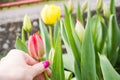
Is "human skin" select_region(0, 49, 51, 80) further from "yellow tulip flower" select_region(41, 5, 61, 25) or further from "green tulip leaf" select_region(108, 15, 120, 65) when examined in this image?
"green tulip leaf" select_region(108, 15, 120, 65)

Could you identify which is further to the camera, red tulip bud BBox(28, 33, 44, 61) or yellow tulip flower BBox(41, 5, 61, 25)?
yellow tulip flower BBox(41, 5, 61, 25)

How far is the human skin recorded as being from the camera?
1.90 ft

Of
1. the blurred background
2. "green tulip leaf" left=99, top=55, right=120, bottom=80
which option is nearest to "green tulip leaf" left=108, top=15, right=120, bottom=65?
"green tulip leaf" left=99, top=55, right=120, bottom=80

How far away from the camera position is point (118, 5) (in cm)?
180

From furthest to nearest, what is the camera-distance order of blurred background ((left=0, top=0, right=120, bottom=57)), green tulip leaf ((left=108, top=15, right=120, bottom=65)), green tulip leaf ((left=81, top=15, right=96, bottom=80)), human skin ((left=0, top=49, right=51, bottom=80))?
blurred background ((left=0, top=0, right=120, bottom=57)), green tulip leaf ((left=108, top=15, right=120, bottom=65)), green tulip leaf ((left=81, top=15, right=96, bottom=80)), human skin ((left=0, top=49, right=51, bottom=80))

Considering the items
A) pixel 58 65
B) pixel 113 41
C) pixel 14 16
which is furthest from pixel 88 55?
pixel 14 16

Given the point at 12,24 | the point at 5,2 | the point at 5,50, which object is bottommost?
the point at 5,50

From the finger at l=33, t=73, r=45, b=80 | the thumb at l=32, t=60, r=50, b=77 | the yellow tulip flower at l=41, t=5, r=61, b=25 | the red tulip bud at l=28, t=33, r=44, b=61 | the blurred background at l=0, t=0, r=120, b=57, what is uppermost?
the yellow tulip flower at l=41, t=5, r=61, b=25

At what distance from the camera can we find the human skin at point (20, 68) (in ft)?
1.90

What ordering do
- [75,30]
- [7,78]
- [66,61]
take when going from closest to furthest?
[7,78] < [75,30] < [66,61]

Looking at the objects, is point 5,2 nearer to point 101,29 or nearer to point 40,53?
point 101,29

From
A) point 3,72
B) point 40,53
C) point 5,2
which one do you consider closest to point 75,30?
point 40,53

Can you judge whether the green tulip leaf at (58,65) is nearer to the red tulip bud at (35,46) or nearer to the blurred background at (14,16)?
the red tulip bud at (35,46)

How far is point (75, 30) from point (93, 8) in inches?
42.1
